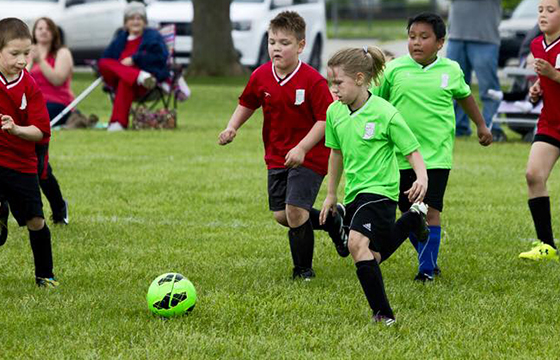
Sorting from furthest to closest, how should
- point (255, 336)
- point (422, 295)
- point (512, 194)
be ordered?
point (512, 194), point (422, 295), point (255, 336)

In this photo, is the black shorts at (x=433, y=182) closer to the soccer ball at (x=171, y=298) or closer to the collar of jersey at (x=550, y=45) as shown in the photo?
the collar of jersey at (x=550, y=45)

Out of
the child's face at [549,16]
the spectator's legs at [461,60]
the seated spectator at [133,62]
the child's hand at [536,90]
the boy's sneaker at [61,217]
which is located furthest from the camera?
the seated spectator at [133,62]

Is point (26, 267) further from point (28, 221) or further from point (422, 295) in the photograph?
point (422, 295)

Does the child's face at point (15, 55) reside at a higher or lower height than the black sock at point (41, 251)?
higher

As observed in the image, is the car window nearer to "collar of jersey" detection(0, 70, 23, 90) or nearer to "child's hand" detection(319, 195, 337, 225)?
"child's hand" detection(319, 195, 337, 225)

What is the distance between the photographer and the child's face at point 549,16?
22.9 ft

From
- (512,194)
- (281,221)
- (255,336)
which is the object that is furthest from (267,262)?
(512,194)

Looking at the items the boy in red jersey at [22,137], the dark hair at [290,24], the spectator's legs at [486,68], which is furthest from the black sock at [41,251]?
the spectator's legs at [486,68]

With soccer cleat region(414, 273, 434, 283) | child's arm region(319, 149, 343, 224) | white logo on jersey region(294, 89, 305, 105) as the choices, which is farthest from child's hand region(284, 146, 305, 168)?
soccer cleat region(414, 273, 434, 283)

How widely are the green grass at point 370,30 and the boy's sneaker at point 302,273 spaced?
33710mm

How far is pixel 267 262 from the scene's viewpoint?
7.06m

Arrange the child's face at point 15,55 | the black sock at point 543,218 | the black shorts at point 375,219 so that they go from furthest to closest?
the black sock at point 543,218
the child's face at point 15,55
the black shorts at point 375,219

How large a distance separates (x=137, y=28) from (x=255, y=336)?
→ 970 cm

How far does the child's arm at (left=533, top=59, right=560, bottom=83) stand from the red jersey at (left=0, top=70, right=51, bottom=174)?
306 cm
